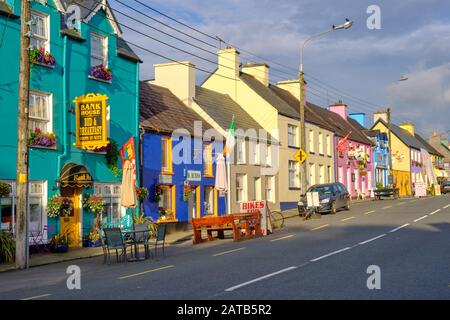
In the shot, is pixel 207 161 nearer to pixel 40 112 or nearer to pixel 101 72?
pixel 101 72

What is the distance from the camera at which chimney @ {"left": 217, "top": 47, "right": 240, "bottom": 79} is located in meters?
40.8

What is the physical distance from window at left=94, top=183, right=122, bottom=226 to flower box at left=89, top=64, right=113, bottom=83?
152 inches

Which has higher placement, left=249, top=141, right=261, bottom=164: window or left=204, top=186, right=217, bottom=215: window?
left=249, top=141, right=261, bottom=164: window

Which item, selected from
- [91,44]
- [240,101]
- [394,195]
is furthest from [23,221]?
[394,195]

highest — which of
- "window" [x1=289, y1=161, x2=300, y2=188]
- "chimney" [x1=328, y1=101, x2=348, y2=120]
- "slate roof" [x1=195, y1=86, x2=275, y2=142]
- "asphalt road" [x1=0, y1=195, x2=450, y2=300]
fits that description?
"chimney" [x1=328, y1=101, x2=348, y2=120]

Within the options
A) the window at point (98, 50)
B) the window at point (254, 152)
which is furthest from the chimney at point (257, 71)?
the window at point (98, 50)

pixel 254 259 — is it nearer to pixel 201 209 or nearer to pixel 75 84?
pixel 75 84

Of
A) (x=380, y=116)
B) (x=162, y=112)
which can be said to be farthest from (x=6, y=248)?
(x=380, y=116)

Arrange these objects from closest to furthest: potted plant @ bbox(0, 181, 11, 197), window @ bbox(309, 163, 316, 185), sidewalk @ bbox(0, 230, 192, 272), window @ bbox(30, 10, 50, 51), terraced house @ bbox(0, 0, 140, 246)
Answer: sidewalk @ bbox(0, 230, 192, 272) → potted plant @ bbox(0, 181, 11, 197) → terraced house @ bbox(0, 0, 140, 246) → window @ bbox(30, 10, 50, 51) → window @ bbox(309, 163, 316, 185)

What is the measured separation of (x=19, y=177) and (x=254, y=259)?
6.62 metres

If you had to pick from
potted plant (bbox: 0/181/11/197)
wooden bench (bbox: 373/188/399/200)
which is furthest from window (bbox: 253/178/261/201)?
potted plant (bbox: 0/181/11/197)

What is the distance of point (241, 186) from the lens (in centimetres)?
3419

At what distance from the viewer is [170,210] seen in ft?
87.7

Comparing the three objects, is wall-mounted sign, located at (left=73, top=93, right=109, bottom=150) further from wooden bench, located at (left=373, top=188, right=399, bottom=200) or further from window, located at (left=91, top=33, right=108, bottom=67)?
wooden bench, located at (left=373, top=188, right=399, bottom=200)
